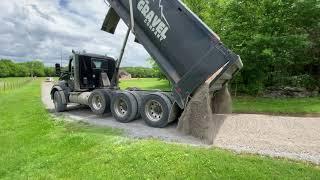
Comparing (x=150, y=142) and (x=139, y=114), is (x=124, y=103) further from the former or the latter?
(x=150, y=142)

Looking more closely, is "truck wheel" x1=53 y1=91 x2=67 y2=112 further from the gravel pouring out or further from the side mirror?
the gravel pouring out

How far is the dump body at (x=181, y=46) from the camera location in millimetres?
8555

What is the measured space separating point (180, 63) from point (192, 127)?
1.79 meters

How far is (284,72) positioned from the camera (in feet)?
66.0

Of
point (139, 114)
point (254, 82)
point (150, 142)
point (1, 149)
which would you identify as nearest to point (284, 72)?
point (254, 82)

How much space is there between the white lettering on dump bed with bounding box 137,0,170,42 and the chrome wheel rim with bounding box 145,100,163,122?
187cm

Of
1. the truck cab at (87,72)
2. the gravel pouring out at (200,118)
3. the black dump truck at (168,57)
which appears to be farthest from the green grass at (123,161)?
the truck cab at (87,72)

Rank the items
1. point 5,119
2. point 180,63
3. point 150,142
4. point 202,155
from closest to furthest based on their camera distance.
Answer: point 202,155 < point 150,142 < point 180,63 < point 5,119

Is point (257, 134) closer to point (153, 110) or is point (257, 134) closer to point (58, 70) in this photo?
point (153, 110)

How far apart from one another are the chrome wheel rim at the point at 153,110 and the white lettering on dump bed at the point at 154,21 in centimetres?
187

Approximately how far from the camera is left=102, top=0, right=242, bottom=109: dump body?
337 inches

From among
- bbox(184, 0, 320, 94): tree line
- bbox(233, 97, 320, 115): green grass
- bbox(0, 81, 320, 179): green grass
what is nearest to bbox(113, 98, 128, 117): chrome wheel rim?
bbox(0, 81, 320, 179): green grass

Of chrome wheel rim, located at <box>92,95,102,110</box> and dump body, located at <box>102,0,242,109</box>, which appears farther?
chrome wheel rim, located at <box>92,95,102,110</box>

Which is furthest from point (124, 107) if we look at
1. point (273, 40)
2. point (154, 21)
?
point (273, 40)
